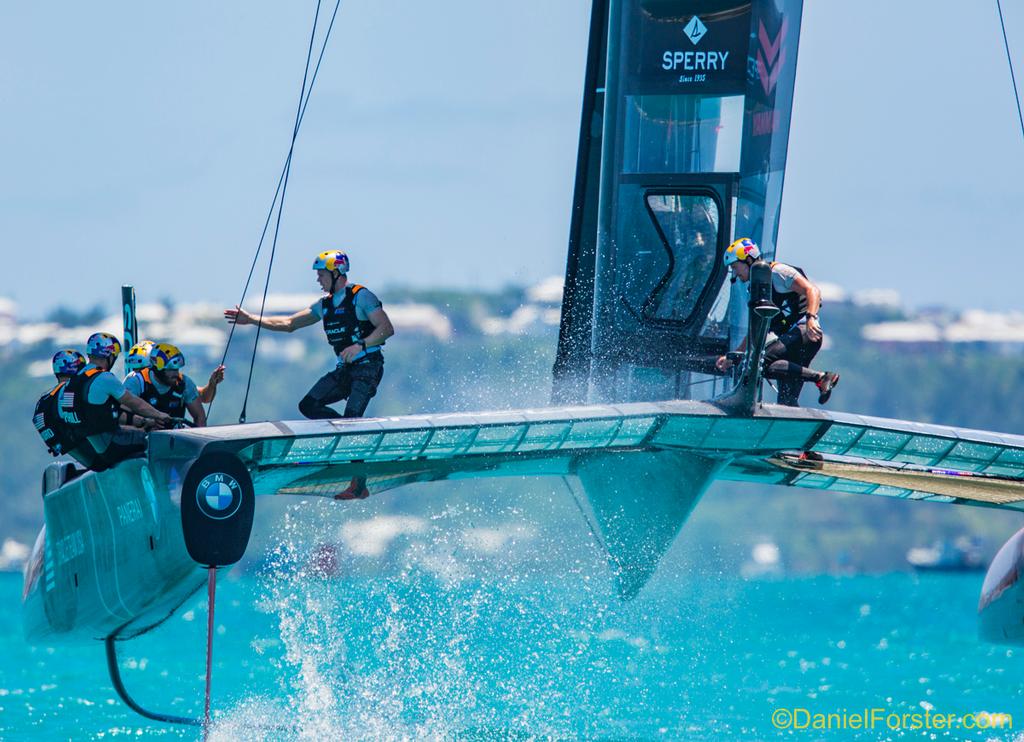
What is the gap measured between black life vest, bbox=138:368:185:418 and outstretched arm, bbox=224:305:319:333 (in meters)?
0.48

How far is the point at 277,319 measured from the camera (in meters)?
9.01

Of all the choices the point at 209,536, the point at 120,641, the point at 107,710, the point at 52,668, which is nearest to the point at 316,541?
the point at 52,668

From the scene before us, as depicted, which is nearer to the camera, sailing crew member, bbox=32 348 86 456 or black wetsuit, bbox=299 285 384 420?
sailing crew member, bbox=32 348 86 456

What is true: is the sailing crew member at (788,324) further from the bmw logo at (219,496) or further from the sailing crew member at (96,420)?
the sailing crew member at (96,420)

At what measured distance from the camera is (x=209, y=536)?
23.2 feet

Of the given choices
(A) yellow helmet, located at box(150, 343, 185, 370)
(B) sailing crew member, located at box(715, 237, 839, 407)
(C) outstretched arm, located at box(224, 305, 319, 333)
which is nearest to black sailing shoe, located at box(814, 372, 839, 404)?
(B) sailing crew member, located at box(715, 237, 839, 407)

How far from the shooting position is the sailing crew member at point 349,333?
8.62 metres

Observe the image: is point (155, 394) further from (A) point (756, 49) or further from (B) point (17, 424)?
(B) point (17, 424)

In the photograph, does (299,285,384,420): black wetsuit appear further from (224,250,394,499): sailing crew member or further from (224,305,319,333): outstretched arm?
(224,305,319,333): outstretched arm

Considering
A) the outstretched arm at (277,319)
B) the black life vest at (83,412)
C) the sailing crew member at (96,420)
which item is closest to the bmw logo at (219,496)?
the sailing crew member at (96,420)

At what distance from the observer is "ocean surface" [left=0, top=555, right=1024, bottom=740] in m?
11.2

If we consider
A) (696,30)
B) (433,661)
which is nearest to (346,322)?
(696,30)

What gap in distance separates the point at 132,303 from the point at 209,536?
2.65 meters

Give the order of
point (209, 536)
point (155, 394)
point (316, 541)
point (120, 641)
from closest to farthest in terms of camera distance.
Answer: point (209, 536)
point (155, 394)
point (120, 641)
point (316, 541)
